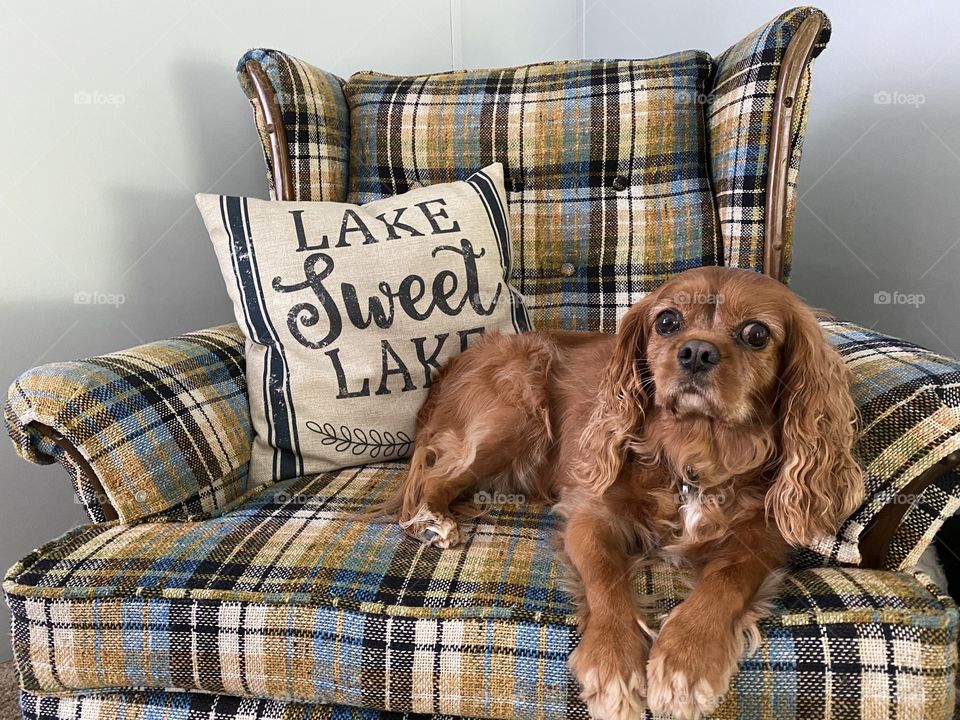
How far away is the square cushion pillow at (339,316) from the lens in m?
1.63

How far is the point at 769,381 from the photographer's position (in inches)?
50.9

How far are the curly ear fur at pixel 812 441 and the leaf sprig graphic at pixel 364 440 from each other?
0.85 m

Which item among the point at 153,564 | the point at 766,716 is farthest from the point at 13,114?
the point at 766,716

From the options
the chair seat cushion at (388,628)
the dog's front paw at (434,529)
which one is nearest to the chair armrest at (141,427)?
the chair seat cushion at (388,628)

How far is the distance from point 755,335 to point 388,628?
82 cm

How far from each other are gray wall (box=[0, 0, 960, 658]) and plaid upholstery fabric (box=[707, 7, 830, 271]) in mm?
684

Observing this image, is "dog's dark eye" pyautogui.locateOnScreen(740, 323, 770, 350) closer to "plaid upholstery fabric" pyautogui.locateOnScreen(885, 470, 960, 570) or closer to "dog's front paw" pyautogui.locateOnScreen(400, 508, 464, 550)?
"plaid upholstery fabric" pyautogui.locateOnScreen(885, 470, 960, 570)

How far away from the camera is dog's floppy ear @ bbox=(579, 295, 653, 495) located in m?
1.40

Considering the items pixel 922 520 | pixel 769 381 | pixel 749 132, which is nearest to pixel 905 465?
pixel 922 520

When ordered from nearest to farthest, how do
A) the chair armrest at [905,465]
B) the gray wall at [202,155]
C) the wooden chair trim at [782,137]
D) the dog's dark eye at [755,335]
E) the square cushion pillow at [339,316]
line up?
1. the chair armrest at [905,465]
2. the dog's dark eye at [755,335]
3. the square cushion pillow at [339,316]
4. the wooden chair trim at [782,137]
5. the gray wall at [202,155]

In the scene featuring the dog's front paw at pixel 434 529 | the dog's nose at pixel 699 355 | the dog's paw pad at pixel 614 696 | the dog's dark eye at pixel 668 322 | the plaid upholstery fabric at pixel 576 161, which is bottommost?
the dog's paw pad at pixel 614 696

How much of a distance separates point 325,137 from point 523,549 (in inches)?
54.5

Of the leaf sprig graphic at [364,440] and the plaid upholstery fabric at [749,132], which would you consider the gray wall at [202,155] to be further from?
the leaf sprig graphic at [364,440]

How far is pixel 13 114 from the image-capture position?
1.84 metres
